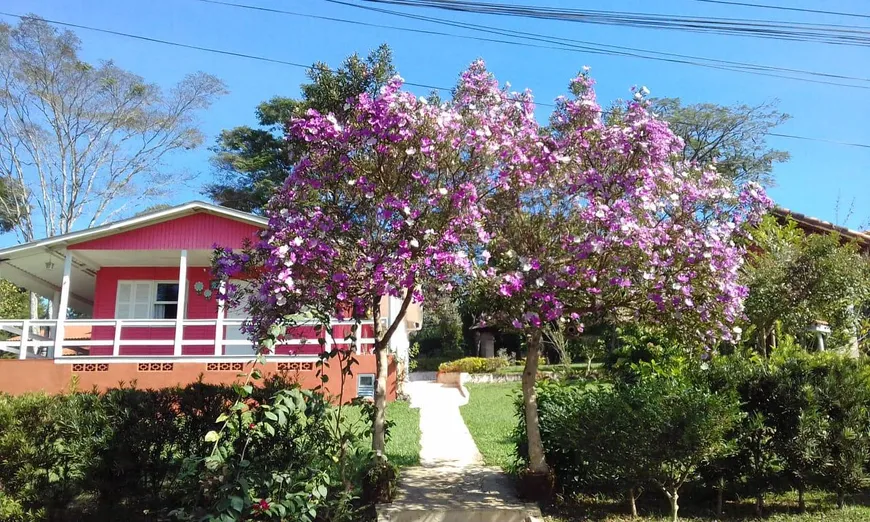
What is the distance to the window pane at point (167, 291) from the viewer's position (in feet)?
56.7

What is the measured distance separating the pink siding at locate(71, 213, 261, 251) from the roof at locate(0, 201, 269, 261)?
0.13m

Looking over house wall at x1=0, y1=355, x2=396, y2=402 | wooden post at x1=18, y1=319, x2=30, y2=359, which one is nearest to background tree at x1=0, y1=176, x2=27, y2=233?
wooden post at x1=18, y1=319, x2=30, y2=359

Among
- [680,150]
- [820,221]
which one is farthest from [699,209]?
[820,221]

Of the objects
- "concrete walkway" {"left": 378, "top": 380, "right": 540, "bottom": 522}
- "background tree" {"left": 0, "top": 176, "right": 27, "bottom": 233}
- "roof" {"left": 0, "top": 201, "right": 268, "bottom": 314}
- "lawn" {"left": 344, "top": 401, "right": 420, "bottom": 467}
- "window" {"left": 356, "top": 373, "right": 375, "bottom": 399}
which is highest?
"background tree" {"left": 0, "top": 176, "right": 27, "bottom": 233}

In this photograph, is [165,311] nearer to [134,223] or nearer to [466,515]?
[134,223]

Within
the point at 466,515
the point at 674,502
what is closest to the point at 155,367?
the point at 466,515

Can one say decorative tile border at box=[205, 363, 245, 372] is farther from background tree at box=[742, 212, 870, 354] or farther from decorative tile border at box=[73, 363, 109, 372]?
background tree at box=[742, 212, 870, 354]

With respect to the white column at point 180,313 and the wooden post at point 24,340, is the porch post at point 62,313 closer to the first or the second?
the wooden post at point 24,340

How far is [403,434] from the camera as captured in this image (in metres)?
10.3

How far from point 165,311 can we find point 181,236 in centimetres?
328

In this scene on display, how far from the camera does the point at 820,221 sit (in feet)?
50.1

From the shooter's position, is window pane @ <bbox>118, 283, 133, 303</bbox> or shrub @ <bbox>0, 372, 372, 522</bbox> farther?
window pane @ <bbox>118, 283, 133, 303</bbox>

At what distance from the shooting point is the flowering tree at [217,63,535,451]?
5285 mm

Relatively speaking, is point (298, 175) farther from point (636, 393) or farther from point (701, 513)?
point (701, 513)
